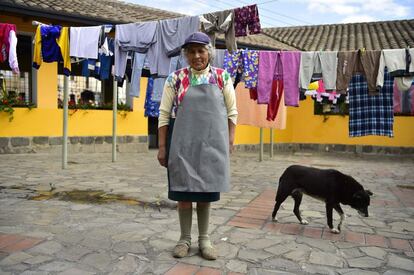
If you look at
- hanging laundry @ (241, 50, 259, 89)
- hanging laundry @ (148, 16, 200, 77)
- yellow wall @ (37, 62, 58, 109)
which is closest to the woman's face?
hanging laundry @ (148, 16, 200, 77)

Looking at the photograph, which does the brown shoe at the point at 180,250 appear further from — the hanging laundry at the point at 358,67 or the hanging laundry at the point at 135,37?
the hanging laundry at the point at 358,67

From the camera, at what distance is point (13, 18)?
910cm

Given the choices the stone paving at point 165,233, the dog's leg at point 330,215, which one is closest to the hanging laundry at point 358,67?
the stone paving at point 165,233

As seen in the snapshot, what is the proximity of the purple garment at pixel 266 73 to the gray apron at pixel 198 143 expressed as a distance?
3.89 m

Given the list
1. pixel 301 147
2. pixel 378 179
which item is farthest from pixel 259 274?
pixel 301 147

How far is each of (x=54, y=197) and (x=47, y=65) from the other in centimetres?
579

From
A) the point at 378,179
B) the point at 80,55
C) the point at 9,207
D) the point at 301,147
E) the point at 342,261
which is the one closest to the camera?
the point at 342,261

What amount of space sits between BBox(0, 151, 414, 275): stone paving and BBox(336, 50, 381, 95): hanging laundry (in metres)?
1.85

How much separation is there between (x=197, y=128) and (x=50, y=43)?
507 cm

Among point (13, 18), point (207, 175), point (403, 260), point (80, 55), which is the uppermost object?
point (13, 18)

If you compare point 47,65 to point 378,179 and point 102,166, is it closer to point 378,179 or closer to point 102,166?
point 102,166

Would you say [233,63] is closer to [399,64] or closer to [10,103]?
[399,64]

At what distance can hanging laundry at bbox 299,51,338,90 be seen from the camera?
6344mm

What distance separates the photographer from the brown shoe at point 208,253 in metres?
3.04
